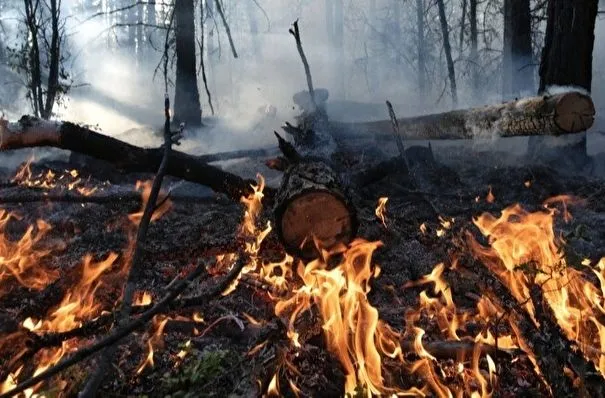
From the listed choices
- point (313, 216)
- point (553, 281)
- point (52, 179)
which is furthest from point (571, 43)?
point (52, 179)

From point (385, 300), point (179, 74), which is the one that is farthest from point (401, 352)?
point (179, 74)

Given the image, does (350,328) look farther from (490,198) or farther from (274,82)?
(274,82)

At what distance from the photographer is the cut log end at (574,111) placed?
4.61m

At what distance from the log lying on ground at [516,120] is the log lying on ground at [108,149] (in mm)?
2955

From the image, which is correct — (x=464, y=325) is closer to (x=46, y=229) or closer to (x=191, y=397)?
(x=191, y=397)

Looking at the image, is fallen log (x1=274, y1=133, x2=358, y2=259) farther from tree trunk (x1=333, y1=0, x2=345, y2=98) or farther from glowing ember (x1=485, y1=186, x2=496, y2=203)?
A: tree trunk (x1=333, y1=0, x2=345, y2=98)

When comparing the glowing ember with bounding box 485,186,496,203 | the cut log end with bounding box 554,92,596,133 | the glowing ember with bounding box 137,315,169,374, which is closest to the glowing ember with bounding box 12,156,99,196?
the glowing ember with bounding box 137,315,169,374

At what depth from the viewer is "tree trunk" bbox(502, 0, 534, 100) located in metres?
10.5

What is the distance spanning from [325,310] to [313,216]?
1332mm

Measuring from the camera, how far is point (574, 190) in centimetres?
688

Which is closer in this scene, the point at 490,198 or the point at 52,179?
the point at 490,198

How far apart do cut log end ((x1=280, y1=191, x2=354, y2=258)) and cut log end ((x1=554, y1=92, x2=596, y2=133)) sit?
2363 millimetres

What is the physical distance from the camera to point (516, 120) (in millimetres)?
5457

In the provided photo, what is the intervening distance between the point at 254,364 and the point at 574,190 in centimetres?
607
